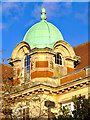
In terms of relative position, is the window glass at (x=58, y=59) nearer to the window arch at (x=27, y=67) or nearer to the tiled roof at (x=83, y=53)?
the tiled roof at (x=83, y=53)

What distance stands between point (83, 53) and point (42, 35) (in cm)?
418

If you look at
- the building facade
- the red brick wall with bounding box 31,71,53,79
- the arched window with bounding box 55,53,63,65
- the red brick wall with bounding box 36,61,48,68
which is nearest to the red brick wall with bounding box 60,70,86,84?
the building facade

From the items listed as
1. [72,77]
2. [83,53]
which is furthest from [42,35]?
[72,77]

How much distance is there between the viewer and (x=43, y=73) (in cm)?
3353

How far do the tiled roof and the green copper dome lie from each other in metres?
2.61

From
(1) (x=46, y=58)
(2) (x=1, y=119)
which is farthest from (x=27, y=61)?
(2) (x=1, y=119)

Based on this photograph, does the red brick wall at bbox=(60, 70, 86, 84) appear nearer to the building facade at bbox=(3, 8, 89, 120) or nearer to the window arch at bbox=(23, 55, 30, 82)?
the building facade at bbox=(3, 8, 89, 120)

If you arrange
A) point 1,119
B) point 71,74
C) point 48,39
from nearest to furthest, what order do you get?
point 1,119, point 71,74, point 48,39

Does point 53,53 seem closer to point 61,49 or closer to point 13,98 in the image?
point 61,49

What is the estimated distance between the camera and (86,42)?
38406 mm

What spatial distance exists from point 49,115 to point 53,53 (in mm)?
5384

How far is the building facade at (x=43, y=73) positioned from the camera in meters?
31.4

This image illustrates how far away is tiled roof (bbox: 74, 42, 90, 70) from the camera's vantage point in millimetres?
35966

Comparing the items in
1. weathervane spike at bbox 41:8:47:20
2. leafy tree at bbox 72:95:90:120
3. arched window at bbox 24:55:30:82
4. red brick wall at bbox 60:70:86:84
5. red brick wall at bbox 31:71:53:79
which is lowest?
leafy tree at bbox 72:95:90:120
